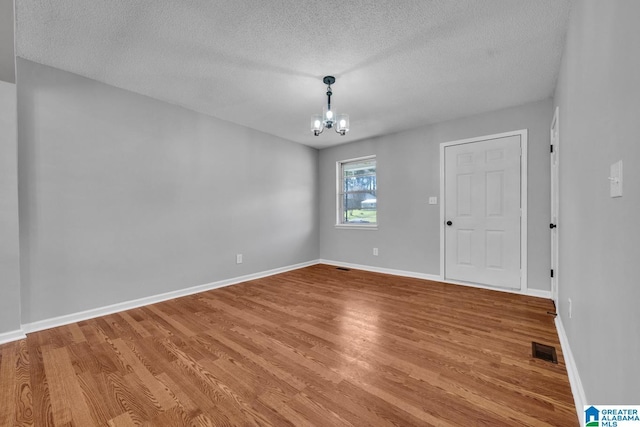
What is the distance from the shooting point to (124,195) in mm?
3041

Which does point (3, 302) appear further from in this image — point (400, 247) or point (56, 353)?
point (400, 247)

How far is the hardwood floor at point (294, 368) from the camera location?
1.44 m

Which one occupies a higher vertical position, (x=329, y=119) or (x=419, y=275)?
(x=329, y=119)

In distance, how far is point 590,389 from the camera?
50.5 inches

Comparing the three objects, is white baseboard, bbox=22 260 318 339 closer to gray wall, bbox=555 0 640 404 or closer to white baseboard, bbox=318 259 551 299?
white baseboard, bbox=318 259 551 299

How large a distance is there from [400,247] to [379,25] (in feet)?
11.0

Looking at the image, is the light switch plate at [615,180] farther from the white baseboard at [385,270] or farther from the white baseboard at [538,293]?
the white baseboard at [385,270]

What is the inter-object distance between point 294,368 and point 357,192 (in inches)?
153

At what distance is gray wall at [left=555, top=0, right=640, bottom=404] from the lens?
0.81 m

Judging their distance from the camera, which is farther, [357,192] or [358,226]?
[357,192]

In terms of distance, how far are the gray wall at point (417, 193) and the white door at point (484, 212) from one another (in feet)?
0.46

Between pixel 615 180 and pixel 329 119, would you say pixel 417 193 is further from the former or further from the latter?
pixel 615 180

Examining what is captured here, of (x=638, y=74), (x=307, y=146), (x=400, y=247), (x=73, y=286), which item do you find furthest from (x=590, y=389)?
(x=307, y=146)

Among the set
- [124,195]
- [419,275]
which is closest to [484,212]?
[419,275]
